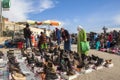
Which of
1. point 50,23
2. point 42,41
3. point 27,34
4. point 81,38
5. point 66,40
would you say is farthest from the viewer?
point 50,23

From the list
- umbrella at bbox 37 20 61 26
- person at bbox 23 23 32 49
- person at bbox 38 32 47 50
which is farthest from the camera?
umbrella at bbox 37 20 61 26

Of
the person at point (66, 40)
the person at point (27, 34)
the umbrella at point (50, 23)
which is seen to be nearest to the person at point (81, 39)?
the person at point (66, 40)

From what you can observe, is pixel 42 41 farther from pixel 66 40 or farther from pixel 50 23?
pixel 50 23

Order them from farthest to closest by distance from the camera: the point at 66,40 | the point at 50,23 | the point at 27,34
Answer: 1. the point at 50,23
2. the point at 27,34
3. the point at 66,40

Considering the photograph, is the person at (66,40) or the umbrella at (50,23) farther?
the umbrella at (50,23)

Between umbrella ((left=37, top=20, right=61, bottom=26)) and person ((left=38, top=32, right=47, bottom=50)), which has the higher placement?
umbrella ((left=37, top=20, right=61, bottom=26))

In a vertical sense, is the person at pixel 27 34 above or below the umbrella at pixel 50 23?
below

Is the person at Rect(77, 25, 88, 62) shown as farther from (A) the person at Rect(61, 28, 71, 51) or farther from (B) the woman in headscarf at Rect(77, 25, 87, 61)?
(A) the person at Rect(61, 28, 71, 51)

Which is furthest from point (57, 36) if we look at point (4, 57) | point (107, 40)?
point (4, 57)

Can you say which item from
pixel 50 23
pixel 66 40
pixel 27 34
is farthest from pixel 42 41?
pixel 50 23

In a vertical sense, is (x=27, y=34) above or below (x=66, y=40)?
above

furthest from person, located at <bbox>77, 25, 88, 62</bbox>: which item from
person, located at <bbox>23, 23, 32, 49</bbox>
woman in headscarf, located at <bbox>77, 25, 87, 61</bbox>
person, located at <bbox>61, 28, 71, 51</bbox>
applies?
person, located at <bbox>23, 23, 32, 49</bbox>

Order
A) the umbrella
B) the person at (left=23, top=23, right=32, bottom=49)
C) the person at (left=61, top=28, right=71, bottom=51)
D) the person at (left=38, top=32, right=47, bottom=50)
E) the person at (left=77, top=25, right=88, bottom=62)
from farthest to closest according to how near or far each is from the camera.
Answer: the umbrella, the person at (left=23, top=23, right=32, bottom=49), the person at (left=38, top=32, right=47, bottom=50), the person at (left=61, top=28, right=71, bottom=51), the person at (left=77, top=25, right=88, bottom=62)

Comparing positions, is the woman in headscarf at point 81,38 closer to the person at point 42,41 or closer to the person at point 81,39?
the person at point 81,39
